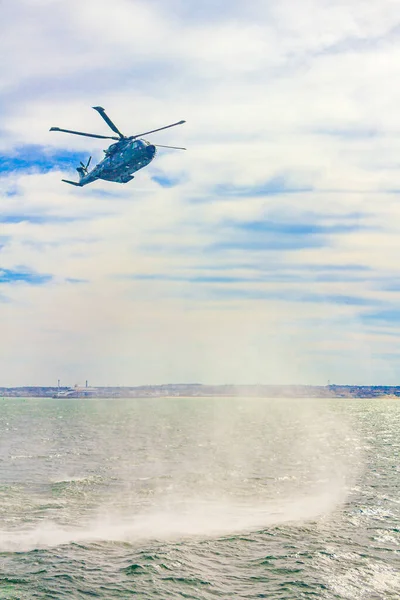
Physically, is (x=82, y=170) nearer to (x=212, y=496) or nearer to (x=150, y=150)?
(x=150, y=150)

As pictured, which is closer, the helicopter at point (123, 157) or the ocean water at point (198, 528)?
the ocean water at point (198, 528)

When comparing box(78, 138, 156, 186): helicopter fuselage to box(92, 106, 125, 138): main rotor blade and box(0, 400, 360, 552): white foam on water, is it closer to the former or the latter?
box(92, 106, 125, 138): main rotor blade

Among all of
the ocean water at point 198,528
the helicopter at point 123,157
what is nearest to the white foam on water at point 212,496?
the ocean water at point 198,528

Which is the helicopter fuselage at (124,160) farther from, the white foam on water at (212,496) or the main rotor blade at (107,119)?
the white foam on water at (212,496)

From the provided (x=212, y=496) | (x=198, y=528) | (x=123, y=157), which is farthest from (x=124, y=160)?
(x=212, y=496)

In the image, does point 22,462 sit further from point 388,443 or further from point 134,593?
point 388,443

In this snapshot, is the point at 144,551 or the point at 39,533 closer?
the point at 144,551

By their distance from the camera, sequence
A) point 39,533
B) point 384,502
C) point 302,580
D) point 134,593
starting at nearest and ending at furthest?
point 134,593 → point 302,580 → point 39,533 → point 384,502

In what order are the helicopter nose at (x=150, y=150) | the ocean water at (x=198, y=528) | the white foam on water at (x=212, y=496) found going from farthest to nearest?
the helicopter nose at (x=150, y=150), the white foam on water at (x=212, y=496), the ocean water at (x=198, y=528)

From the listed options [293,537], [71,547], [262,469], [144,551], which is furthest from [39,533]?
[262,469]
